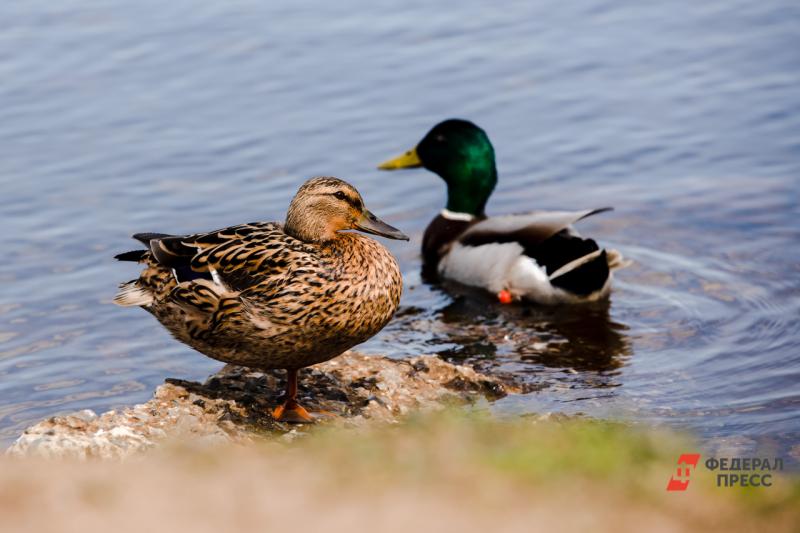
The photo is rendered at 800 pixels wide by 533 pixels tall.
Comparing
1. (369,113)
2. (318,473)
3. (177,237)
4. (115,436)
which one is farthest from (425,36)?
(318,473)

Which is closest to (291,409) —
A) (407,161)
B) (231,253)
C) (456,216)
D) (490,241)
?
(231,253)

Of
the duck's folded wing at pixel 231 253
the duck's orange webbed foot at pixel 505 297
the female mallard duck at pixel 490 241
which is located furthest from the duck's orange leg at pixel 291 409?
the duck's orange webbed foot at pixel 505 297

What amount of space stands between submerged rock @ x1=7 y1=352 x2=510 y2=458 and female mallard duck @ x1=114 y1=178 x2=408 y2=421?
23 centimetres

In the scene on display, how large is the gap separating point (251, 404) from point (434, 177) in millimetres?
6369

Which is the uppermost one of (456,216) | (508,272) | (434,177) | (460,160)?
(460,160)

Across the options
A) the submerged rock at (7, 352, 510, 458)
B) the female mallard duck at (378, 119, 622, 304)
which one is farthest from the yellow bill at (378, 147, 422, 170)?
the submerged rock at (7, 352, 510, 458)

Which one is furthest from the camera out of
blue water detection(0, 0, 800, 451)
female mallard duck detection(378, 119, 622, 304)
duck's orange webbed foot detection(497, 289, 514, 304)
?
duck's orange webbed foot detection(497, 289, 514, 304)

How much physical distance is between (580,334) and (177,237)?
140 inches

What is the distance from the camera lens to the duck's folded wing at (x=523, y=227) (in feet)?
29.3

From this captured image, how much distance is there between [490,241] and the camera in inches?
382

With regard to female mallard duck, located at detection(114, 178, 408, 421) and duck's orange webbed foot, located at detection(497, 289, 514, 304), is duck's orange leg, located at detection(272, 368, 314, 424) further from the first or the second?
duck's orange webbed foot, located at detection(497, 289, 514, 304)

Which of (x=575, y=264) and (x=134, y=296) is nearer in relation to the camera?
(x=134, y=296)

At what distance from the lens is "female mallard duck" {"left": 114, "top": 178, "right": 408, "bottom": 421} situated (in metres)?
5.34

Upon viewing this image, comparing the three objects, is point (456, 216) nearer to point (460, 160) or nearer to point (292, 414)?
point (460, 160)
